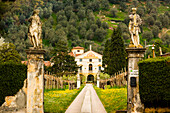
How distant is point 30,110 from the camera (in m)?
8.98

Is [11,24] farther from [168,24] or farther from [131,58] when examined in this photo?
[131,58]

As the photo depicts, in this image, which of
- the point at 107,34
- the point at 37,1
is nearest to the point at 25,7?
the point at 37,1

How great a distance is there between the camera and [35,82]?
912 cm

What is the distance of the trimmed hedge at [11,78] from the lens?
9.11 metres

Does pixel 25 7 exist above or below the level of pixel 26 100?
above

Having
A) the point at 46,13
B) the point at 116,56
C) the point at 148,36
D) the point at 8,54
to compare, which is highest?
the point at 46,13

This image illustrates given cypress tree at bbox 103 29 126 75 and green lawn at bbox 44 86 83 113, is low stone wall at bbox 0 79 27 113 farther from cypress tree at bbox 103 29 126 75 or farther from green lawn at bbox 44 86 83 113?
cypress tree at bbox 103 29 126 75

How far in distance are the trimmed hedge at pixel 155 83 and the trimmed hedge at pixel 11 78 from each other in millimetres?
5517

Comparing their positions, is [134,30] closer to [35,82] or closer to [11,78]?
[35,82]

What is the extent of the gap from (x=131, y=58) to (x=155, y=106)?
8.03 ft

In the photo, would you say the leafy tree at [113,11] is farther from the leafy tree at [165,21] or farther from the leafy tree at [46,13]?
the leafy tree at [46,13]

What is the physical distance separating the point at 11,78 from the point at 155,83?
6.57 m

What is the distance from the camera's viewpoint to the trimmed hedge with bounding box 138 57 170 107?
8891 millimetres

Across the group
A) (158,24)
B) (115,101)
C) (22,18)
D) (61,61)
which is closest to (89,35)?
(22,18)
